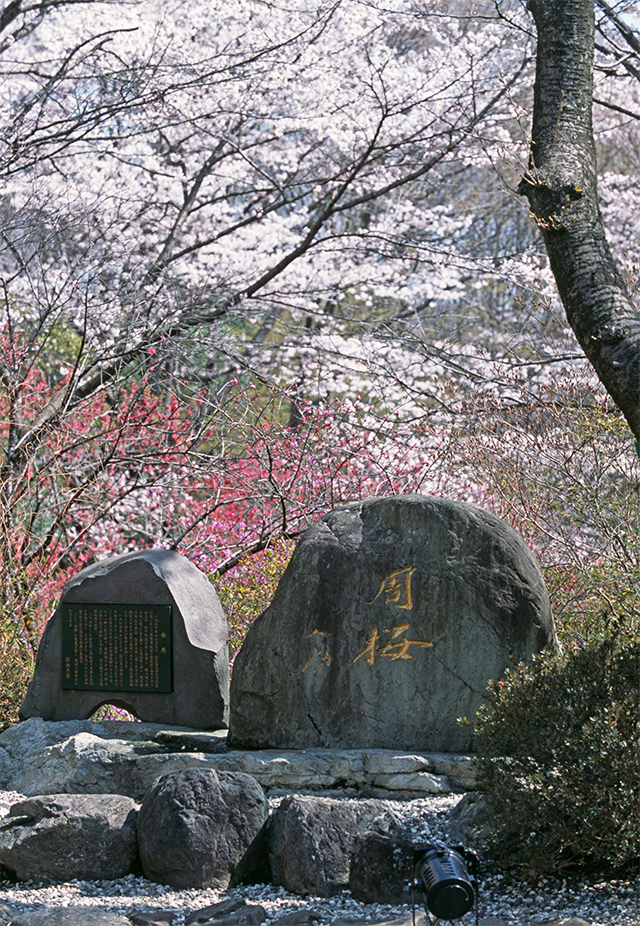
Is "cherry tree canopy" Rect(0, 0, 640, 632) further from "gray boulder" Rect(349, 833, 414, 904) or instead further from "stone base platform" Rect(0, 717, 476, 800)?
"gray boulder" Rect(349, 833, 414, 904)

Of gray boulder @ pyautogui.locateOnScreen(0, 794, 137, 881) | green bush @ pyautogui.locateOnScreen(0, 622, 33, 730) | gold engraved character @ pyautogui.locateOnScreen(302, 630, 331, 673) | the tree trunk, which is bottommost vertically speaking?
gray boulder @ pyautogui.locateOnScreen(0, 794, 137, 881)

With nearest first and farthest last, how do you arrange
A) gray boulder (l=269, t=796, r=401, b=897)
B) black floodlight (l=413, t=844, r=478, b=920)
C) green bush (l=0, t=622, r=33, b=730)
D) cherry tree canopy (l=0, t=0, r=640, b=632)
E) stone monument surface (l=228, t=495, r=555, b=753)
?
black floodlight (l=413, t=844, r=478, b=920), gray boulder (l=269, t=796, r=401, b=897), stone monument surface (l=228, t=495, r=555, b=753), green bush (l=0, t=622, r=33, b=730), cherry tree canopy (l=0, t=0, r=640, b=632)

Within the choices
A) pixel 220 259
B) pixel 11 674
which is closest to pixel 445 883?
pixel 11 674

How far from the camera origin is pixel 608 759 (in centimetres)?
320

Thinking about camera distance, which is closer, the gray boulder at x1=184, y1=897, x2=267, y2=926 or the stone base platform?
the gray boulder at x1=184, y1=897, x2=267, y2=926

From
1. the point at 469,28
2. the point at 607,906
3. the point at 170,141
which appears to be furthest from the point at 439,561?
the point at 469,28

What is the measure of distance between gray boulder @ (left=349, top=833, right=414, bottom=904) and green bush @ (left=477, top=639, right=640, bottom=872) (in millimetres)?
361

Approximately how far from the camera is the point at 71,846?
3.77 meters

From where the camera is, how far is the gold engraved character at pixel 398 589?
4.50 metres

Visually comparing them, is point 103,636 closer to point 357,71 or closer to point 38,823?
point 38,823

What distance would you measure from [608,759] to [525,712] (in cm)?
44

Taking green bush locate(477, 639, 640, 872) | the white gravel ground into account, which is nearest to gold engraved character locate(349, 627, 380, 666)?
the white gravel ground

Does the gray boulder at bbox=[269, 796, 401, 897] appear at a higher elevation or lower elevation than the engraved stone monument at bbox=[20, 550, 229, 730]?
lower

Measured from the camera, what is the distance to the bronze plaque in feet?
16.4
